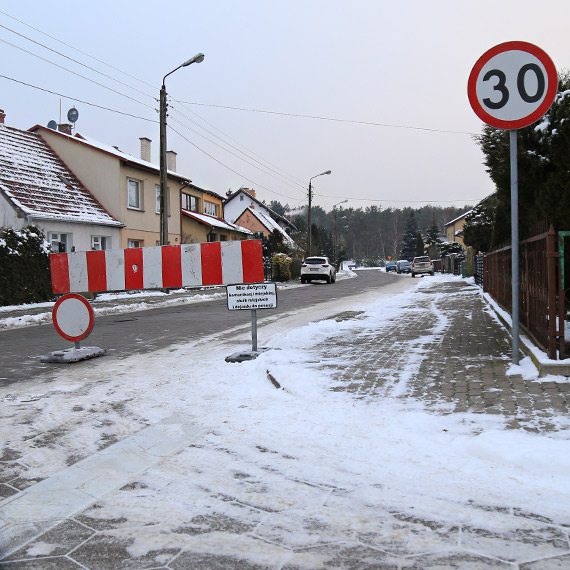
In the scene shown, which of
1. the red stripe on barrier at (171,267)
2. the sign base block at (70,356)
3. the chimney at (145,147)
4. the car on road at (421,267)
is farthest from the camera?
the car on road at (421,267)

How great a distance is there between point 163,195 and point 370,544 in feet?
71.5

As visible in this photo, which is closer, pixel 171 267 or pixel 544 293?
pixel 544 293

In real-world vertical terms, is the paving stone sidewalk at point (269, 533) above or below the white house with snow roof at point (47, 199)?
below

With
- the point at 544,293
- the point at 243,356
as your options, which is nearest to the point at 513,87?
the point at 544,293

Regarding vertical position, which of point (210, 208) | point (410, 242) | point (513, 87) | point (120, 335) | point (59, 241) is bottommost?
point (120, 335)

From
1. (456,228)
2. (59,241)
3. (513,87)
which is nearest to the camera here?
(513,87)

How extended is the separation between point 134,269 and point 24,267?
11065mm

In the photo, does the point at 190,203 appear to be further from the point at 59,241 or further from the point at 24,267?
the point at 24,267

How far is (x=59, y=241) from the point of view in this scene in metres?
22.7

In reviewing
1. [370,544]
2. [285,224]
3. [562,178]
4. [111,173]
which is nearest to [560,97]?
[562,178]

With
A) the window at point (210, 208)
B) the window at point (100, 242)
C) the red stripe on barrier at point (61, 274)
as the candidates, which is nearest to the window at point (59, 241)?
the window at point (100, 242)

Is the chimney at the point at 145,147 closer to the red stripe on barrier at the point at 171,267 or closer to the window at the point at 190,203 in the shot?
the window at the point at 190,203

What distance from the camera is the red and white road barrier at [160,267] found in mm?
7352

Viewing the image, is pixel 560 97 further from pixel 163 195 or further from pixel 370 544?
pixel 163 195
